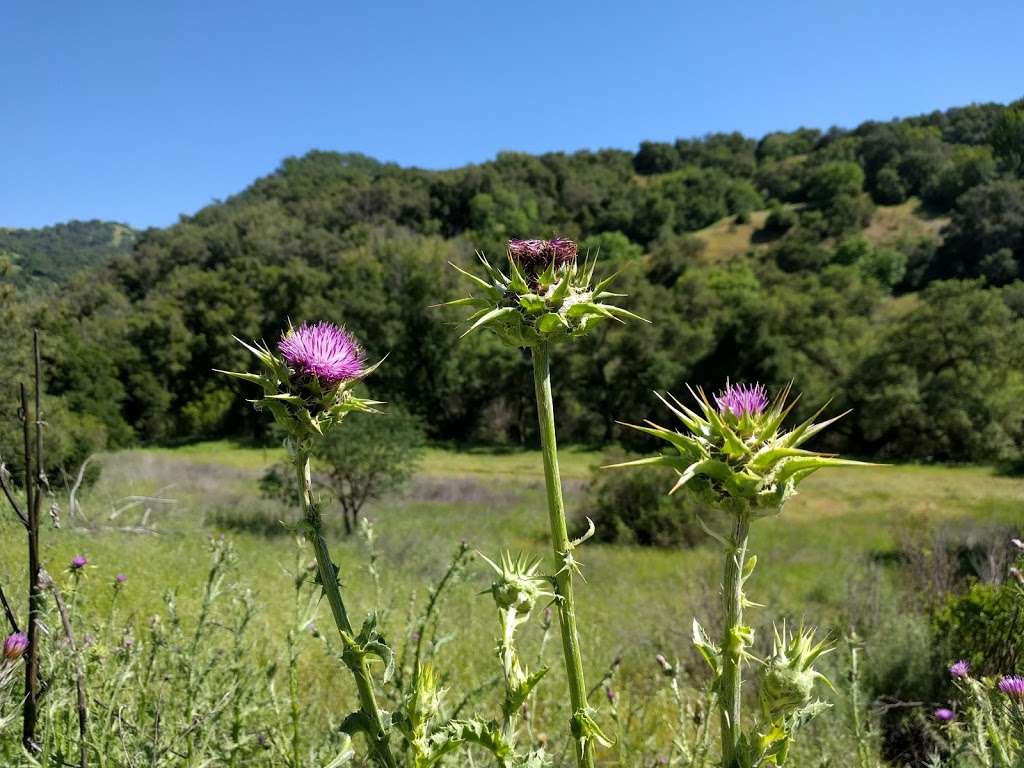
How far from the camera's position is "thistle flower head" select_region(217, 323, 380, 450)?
2172mm

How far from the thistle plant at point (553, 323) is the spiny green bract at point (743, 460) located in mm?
312

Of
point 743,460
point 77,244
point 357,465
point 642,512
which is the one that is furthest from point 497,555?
point 77,244

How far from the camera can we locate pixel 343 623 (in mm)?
1772

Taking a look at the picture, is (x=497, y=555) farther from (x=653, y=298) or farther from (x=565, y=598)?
(x=653, y=298)

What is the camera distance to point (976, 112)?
92.0 metres

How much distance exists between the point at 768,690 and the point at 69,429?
3585 cm

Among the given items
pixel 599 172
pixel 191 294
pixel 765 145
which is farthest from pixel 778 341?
pixel 765 145

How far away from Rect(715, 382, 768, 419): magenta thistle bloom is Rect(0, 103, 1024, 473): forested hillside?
94.7 feet

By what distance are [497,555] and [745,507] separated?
4.22 m

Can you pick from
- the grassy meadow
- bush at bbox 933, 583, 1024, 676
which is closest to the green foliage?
the grassy meadow

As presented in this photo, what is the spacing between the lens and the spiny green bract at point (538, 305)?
7.19ft

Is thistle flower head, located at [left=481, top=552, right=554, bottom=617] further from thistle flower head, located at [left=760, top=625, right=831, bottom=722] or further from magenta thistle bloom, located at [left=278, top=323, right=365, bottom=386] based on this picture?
magenta thistle bloom, located at [left=278, top=323, right=365, bottom=386]

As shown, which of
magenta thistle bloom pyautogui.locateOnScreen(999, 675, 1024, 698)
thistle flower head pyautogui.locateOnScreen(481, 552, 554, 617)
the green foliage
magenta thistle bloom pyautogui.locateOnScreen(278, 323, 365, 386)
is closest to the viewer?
thistle flower head pyautogui.locateOnScreen(481, 552, 554, 617)

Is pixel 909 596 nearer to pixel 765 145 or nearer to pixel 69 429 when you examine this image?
pixel 69 429
